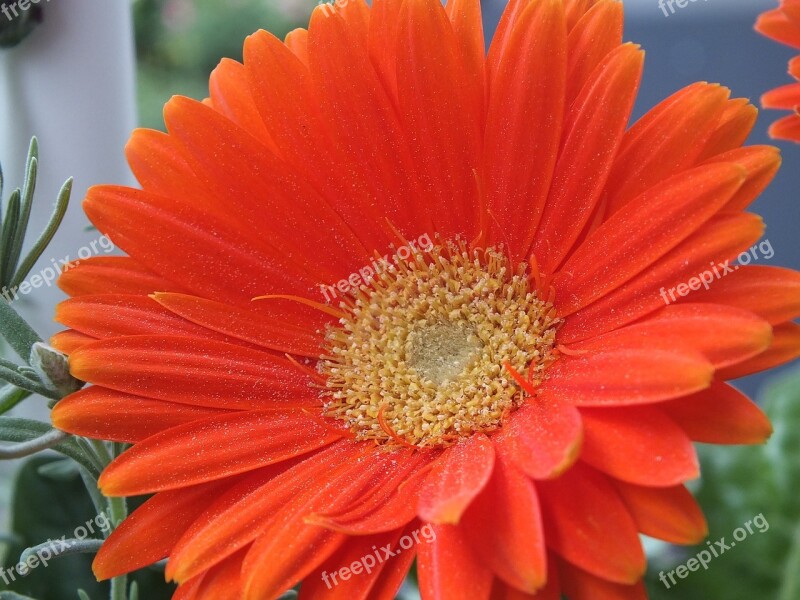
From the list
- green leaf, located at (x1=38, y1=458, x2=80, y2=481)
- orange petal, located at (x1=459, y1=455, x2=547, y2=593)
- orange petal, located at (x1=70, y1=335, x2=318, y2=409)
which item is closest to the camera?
orange petal, located at (x1=459, y1=455, x2=547, y2=593)

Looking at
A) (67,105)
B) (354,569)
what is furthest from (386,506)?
(67,105)

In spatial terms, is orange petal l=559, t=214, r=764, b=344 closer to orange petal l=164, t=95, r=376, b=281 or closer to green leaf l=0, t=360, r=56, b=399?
orange petal l=164, t=95, r=376, b=281

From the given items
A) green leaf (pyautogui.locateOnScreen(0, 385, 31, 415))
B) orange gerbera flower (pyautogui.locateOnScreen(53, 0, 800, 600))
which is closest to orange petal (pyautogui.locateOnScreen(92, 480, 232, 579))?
orange gerbera flower (pyautogui.locateOnScreen(53, 0, 800, 600))

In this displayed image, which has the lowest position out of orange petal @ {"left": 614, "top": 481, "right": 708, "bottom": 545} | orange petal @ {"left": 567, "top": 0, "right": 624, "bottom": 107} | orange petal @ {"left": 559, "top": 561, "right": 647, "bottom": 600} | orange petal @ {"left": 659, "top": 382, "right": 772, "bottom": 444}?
orange petal @ {"left": 559, "top": 561, "right": 647, "bottom": 600}

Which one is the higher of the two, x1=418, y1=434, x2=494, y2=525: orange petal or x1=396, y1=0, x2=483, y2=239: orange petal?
x1=396, y1=0, x2=483, y2=239: orange petal

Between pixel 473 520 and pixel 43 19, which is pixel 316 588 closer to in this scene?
pixel 473 520

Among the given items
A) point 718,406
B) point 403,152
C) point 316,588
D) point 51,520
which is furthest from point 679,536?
point 51,520

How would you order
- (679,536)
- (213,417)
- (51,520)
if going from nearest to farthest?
Answer: (679,536), (213,417), (51,520)
